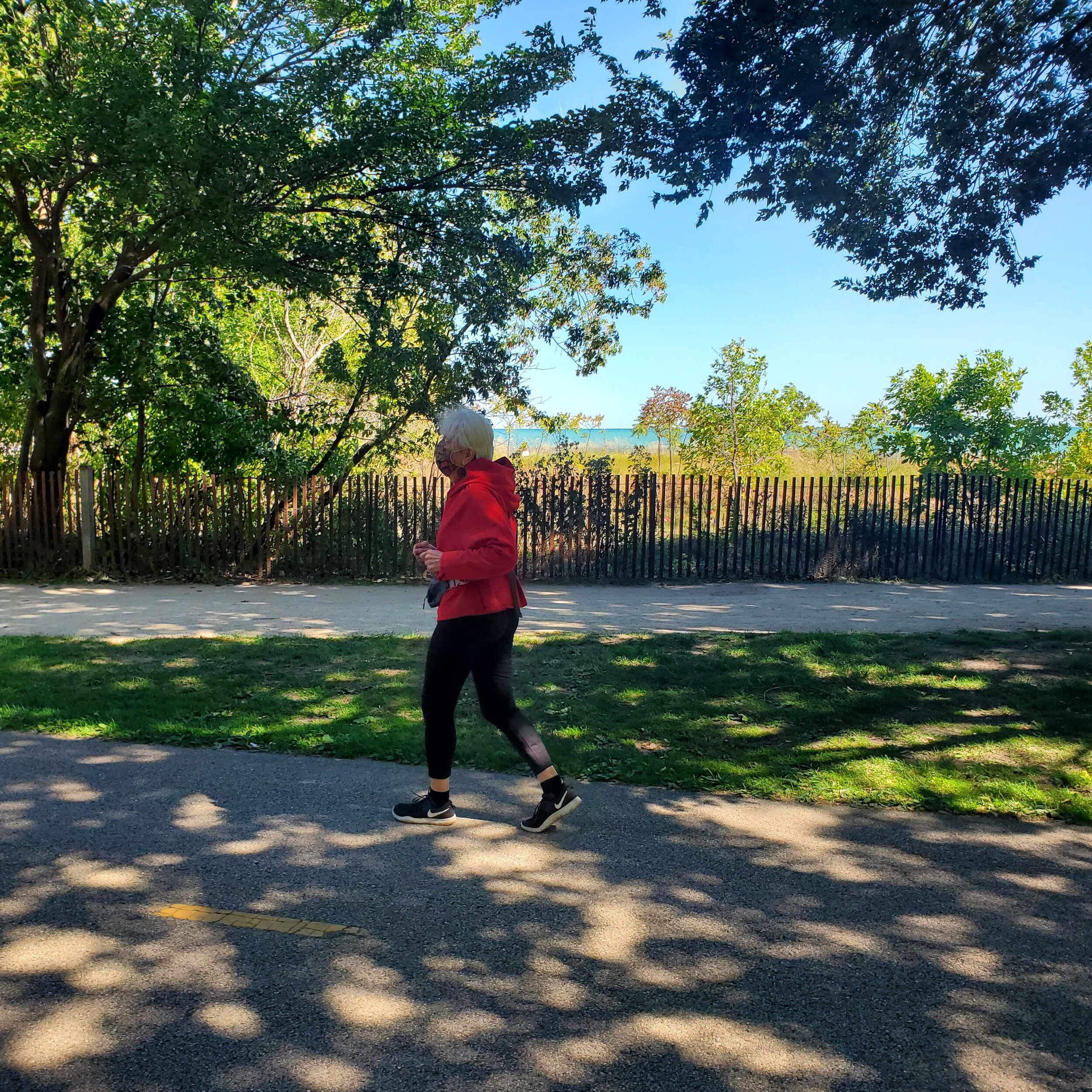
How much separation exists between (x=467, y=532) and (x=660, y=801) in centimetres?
173

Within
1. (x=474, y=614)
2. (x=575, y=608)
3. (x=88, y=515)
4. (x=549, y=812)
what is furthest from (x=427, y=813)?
(x=88, y=515)

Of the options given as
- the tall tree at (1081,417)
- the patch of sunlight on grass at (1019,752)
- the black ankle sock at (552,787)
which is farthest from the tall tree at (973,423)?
the black ankle sock at (552,787)

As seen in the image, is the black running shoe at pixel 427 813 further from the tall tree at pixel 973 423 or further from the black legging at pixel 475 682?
the tall tree at pixel 973 423

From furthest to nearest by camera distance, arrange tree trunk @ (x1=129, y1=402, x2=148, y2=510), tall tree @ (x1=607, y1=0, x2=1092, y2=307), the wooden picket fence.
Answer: tree trunk @ (x1=129, y1=402, x2=148, y2=510)
the wooden picket fence
tall tree @ (x1=607, y1=0, x2=1092, y2=307)

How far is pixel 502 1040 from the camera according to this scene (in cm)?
279

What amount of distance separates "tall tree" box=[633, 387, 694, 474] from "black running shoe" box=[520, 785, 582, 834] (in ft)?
55.1

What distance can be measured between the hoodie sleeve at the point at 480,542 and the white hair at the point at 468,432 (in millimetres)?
221

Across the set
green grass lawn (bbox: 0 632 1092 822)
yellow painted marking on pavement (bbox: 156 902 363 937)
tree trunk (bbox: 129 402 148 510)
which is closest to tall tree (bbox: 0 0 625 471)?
tree trunk (bbox: 129 402 148 510)

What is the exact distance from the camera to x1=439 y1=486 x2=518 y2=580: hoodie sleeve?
13.7 ft

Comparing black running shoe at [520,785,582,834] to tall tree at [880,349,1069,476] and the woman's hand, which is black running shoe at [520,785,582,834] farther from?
tall tree at [880,349,1069,476]

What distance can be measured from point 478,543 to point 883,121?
732 centimetres

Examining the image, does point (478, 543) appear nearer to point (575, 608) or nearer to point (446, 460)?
point (446, 460)

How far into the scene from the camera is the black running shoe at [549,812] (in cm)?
440

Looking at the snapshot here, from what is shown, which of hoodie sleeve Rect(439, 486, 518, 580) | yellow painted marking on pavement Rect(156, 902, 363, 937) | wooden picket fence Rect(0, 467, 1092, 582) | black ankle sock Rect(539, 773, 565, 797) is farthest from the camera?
wooden picket fence Rect(0, 467, 1092, 582)
